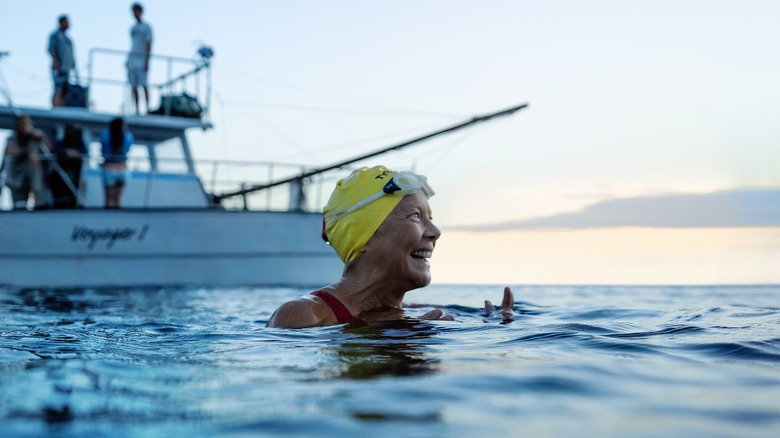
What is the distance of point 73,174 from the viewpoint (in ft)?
40.4

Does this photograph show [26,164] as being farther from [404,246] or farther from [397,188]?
[404,246]

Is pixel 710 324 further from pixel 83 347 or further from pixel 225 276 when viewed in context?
pixel 225 276

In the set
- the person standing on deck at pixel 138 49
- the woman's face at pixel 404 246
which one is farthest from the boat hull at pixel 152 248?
the woman's face at pixel 404 246

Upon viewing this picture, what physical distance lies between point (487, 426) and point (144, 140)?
45.2 ft

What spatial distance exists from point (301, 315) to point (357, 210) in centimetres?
61

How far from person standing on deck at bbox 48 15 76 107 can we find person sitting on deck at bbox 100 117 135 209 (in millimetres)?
2224

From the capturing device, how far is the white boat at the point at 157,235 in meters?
11.9

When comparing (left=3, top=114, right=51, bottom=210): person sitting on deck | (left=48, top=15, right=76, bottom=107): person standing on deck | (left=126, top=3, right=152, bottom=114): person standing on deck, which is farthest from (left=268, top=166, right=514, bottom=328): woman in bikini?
(left=48, top=15, right=76, bottom=107): person standing on deck

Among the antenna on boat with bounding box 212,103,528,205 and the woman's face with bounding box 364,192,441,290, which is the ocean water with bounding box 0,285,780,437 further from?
the antenna on boat with bounding box 212,103,528,205

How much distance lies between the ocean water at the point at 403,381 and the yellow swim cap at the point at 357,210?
1.51ft

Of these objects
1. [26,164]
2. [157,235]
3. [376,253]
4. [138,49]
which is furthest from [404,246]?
[138,49]

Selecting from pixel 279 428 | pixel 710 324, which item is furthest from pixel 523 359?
pixel 710 324

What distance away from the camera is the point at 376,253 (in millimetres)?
3619

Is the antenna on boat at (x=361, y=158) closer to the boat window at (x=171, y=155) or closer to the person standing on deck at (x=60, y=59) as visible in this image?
the boat window at (x=171, y=155)
